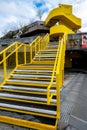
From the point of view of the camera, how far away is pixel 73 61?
77.1ft

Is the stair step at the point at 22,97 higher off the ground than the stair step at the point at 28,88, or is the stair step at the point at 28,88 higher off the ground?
the stair step at the point at 28,88

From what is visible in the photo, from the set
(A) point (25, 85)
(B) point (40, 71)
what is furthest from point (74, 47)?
(A) point (25, 85)

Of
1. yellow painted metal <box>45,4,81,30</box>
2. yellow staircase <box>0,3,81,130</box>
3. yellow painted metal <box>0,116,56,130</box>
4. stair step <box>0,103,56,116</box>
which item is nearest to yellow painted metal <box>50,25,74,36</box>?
yellow painted metal <box>45,4,81,30</box>

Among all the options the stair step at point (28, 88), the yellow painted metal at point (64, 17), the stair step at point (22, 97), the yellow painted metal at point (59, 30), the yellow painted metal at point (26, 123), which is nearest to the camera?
the yellow painted metal at point (26, 123)

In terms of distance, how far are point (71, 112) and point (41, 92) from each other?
98cm

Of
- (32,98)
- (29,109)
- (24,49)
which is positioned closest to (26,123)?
(29,109)

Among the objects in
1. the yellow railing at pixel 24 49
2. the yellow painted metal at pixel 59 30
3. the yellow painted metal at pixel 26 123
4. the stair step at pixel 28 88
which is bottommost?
the yellow painted metal at pixel 26 123

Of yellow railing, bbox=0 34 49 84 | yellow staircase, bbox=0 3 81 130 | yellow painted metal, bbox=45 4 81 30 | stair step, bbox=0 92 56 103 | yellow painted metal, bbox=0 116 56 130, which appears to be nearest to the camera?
yellow painted metal, bbox=0 116 56 130

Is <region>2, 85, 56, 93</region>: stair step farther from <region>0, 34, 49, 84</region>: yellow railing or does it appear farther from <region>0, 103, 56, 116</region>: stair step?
<region>0, 103, 56, 116</region>: stair step

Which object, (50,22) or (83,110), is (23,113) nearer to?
(83,110)

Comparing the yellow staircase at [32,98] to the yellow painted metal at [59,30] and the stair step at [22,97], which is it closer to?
the stair step at [22,97]

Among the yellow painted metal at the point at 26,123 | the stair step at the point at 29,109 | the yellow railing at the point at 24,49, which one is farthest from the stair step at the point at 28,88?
the yellow painted metal at the point at 26,123

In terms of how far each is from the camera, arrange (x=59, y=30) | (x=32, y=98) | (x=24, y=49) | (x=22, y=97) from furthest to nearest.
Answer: (x=59, y=30) < (x=24, y=49) < (x=22, y=97) < (x=32, y=98)

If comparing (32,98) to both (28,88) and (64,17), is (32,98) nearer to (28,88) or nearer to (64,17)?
(28,88)
